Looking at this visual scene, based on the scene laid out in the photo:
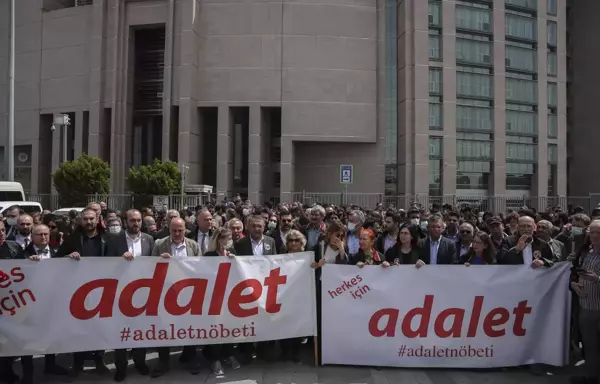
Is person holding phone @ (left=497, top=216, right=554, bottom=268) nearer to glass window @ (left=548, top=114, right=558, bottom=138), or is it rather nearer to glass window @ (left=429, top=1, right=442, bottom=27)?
glass window @ (left=429, top=1, right=442, bottom=27)

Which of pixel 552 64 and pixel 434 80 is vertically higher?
pixel 552 64

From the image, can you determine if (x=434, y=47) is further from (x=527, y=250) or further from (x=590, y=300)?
(x=590, y=300)

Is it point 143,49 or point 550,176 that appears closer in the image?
point 143,49

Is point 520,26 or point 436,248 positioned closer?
point 436,248

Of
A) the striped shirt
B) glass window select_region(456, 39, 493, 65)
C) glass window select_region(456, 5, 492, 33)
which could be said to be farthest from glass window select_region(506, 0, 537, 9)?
the striped shirt

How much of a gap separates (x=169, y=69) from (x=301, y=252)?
30496 mm

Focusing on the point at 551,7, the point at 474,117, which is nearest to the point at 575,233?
the point at 474,117

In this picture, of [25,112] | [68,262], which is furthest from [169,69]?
[68,262]

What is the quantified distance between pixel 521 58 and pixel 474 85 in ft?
17.6

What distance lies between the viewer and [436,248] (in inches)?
277

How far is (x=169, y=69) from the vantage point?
34219mm

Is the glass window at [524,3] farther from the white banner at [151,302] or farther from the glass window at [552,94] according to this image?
the white banner at [151,302]

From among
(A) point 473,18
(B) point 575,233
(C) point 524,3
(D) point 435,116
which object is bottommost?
(B) point 575,233

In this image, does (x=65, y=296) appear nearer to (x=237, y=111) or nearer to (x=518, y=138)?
(x=237, y=111)
